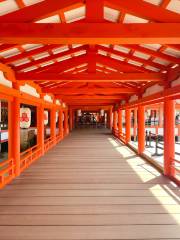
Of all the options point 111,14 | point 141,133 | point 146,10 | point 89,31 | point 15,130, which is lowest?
point 141,133

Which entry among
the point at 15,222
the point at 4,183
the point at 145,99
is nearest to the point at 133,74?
the point at 145,99

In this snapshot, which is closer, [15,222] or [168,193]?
[15,222]

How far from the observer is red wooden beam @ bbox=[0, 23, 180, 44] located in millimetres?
3561

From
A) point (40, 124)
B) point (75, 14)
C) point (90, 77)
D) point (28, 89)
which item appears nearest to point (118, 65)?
point (90, 77)

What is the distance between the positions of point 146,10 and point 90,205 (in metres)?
3.77

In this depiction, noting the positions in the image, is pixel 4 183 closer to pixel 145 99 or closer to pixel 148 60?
pixel 148 60

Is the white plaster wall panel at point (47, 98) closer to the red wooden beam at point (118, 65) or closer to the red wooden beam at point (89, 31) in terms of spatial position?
the red wooden beam at point (118, 65)

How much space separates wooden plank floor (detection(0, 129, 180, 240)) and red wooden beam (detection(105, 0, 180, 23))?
324 cm

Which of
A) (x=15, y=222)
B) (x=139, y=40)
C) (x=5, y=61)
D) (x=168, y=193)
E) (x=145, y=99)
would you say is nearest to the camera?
(x=139, y=40)

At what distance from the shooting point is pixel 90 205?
5.36 m

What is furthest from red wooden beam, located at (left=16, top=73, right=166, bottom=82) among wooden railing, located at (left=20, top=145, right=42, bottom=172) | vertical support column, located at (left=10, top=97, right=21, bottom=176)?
wooden railing, located at (left=20, top=145, right=42, bottom=172)

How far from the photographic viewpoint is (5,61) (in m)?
6.74

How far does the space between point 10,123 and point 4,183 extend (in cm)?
189

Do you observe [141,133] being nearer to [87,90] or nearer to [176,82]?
[87,90]
